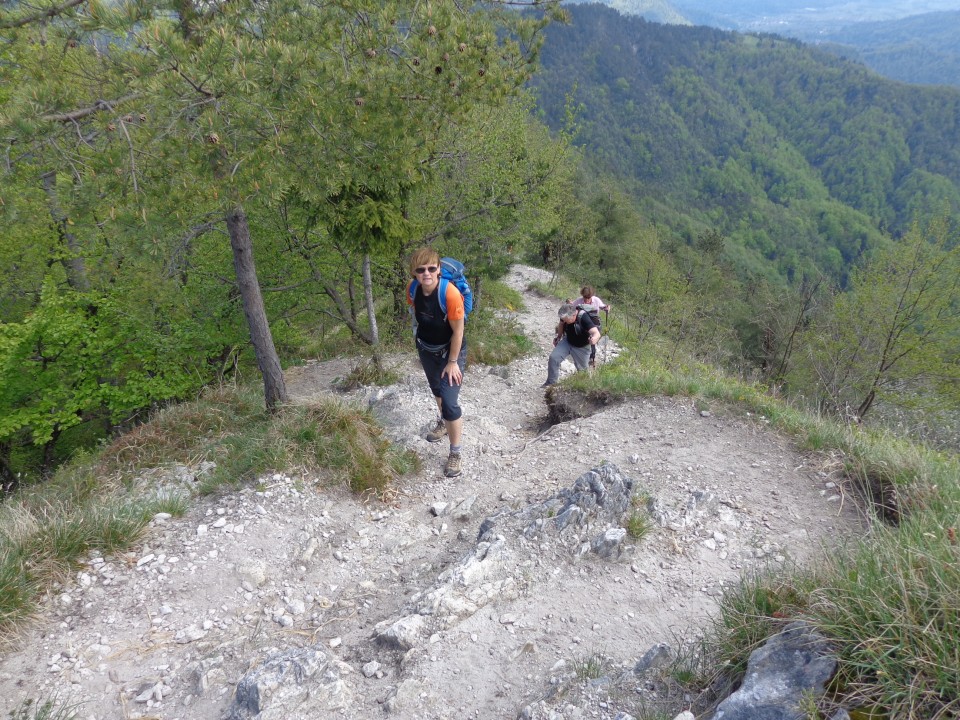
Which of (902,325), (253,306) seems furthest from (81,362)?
(902,325)

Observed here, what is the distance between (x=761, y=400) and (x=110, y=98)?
709cm

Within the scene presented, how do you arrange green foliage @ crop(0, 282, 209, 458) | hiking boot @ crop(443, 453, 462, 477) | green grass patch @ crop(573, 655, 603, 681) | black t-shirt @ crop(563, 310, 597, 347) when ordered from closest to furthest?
green grass patch @ crop(573, 655, 603, 681), hiking boot @ crop(443, 453, 462, 477), black t-shirt @ crop(563, 310, 597, 347), green foliage @ crop(0, 282, 209, 458)

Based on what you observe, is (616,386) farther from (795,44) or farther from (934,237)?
(795,44)

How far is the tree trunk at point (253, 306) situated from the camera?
5.22 meters

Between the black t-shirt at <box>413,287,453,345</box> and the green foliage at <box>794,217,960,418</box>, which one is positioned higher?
the black t-shirt at <box>413,287,453,345</box>

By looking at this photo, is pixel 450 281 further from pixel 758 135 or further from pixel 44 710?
pixel 758 135

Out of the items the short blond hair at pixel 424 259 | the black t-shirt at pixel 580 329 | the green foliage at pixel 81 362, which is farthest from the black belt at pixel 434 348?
the green foliage at pixel 81 362

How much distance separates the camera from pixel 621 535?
418 cm

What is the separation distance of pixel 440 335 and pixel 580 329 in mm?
3848

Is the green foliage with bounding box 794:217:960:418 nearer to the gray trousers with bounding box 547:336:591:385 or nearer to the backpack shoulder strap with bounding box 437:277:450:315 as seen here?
the gray trousers with bounding box 547:336:591:385

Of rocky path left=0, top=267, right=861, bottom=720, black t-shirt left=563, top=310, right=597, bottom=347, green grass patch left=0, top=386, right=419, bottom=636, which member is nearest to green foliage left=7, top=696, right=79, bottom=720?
rocky path left=0, top=267, right=861, bottom=720

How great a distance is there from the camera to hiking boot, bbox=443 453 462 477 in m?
→ 5.86

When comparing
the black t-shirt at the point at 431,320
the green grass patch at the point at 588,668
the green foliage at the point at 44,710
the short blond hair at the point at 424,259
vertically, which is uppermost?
the short blond hair at the point at 424,259

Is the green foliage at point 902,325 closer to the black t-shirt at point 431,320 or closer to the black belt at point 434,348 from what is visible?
the black belt at point 434,348
